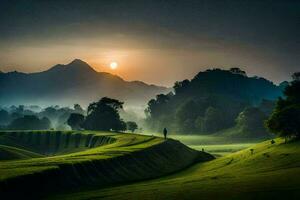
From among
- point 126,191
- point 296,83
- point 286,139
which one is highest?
point 296,83

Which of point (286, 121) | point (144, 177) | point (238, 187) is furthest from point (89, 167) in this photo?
point (286, 121)

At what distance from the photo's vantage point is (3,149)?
103 m

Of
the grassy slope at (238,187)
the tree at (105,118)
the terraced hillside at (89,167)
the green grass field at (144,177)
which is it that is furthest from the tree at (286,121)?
the tree at (105,118)

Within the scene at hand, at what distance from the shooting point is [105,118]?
582 feet

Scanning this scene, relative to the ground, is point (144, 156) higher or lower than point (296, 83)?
lower

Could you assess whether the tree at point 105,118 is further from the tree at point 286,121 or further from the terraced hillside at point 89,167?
the tree at point 286,121

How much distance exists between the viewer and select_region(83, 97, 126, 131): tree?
580 ft

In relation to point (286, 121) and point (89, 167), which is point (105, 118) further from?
point (89, 167)

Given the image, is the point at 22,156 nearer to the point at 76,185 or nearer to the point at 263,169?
the point at 76,185

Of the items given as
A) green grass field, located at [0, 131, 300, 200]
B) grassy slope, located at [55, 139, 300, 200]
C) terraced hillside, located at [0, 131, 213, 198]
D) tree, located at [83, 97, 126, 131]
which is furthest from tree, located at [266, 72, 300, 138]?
tree, located at [83, 97, 126, 131]

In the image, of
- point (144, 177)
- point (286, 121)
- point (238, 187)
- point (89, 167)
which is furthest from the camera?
point (286, 121)

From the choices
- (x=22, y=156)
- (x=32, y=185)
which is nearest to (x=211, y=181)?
(x=32, y=185)

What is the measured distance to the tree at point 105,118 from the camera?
177 m

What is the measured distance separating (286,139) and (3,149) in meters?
71.3
